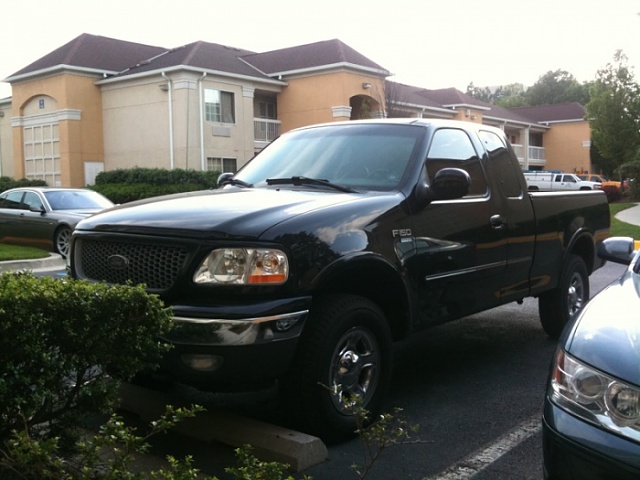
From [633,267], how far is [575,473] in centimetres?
185

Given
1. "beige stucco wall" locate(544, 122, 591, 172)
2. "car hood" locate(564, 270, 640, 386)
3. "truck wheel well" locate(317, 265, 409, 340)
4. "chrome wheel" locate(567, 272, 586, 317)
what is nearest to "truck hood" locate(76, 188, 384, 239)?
"truck wheel well" locate(317, 265, 409, 340)

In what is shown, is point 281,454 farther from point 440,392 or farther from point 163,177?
point 163,177

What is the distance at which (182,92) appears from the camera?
30.2 meters

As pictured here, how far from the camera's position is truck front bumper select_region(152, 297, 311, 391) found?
3545mm

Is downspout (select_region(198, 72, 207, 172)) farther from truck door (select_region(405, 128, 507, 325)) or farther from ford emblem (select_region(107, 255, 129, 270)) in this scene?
ford emblem (select_region(107, 255, 129, 270))

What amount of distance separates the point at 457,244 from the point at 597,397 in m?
2.31

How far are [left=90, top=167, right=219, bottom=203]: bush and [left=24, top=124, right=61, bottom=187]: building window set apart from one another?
5.26 metres

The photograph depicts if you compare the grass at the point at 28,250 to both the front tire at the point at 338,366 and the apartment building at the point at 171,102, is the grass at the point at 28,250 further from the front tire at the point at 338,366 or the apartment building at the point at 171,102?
the apartment building at the point at 171,102

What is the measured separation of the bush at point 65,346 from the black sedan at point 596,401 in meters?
1.73

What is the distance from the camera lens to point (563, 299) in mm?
6656

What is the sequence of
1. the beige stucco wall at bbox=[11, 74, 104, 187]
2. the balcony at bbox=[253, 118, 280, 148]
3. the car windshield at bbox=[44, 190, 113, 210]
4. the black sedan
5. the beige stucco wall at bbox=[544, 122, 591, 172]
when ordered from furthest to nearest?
1. the beige stucco wall at bbox=[544, 122, 591, 172]
2. the balcony at bbox=[253, 118, 280, 148]
3. the beige stucco wall at bbox=[11, 74, 104, 187]
4. the car windshield at bbox=[44, 190, 113, 210]
5. the black sedan

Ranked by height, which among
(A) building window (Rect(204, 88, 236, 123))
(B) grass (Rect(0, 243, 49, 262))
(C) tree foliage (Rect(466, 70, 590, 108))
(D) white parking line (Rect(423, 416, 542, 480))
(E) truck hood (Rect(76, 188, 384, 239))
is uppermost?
(C) tree foliage (Rect(466, 70, 590, 108))

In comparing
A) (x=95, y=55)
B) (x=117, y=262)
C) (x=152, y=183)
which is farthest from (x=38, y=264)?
(x=95, y=55)

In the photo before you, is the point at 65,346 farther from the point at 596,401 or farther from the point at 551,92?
the point at 551,92
